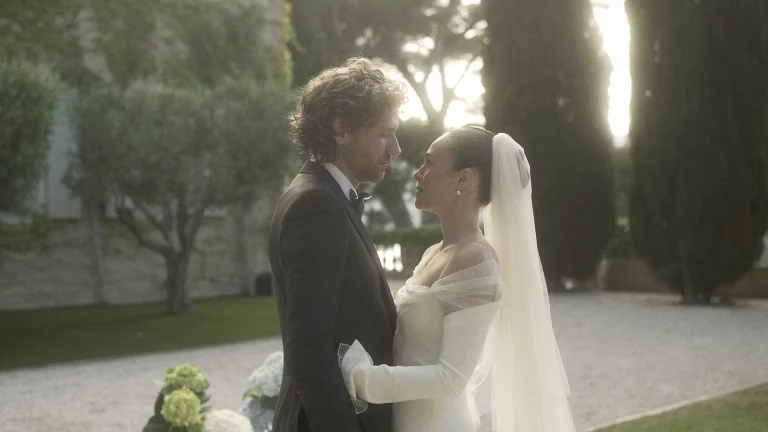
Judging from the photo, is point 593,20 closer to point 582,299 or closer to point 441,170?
point 582,299

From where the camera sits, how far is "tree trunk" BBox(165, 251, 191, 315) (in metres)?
15.3

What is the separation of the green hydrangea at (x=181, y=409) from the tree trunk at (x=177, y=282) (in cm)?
1186

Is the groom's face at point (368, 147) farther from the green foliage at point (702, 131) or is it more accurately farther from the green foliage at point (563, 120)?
the green foliage at point (563, 120)

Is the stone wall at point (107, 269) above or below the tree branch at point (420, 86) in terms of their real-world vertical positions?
below

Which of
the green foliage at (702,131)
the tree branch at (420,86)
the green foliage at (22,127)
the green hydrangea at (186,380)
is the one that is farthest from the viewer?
the tree branch at (420,86)

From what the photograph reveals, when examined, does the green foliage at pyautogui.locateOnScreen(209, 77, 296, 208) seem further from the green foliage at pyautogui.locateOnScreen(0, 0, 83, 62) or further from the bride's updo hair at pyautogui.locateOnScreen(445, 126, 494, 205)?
the bride's updo hair at pyautogui.locateOnScreen(445, 126, 494, 205)

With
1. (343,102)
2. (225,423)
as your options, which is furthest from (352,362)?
(225,423)

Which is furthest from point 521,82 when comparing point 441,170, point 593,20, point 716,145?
point 441,170

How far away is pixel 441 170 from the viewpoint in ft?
8.93

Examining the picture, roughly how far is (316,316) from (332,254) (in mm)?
162

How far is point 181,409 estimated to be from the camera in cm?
368

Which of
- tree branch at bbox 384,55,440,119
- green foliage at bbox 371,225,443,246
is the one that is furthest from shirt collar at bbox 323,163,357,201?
tree branch at bbox 384,55,440,119

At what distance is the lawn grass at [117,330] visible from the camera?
1194cm

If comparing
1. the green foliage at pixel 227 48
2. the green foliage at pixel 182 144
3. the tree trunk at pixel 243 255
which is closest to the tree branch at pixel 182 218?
the green foliage at pixel 182 144
